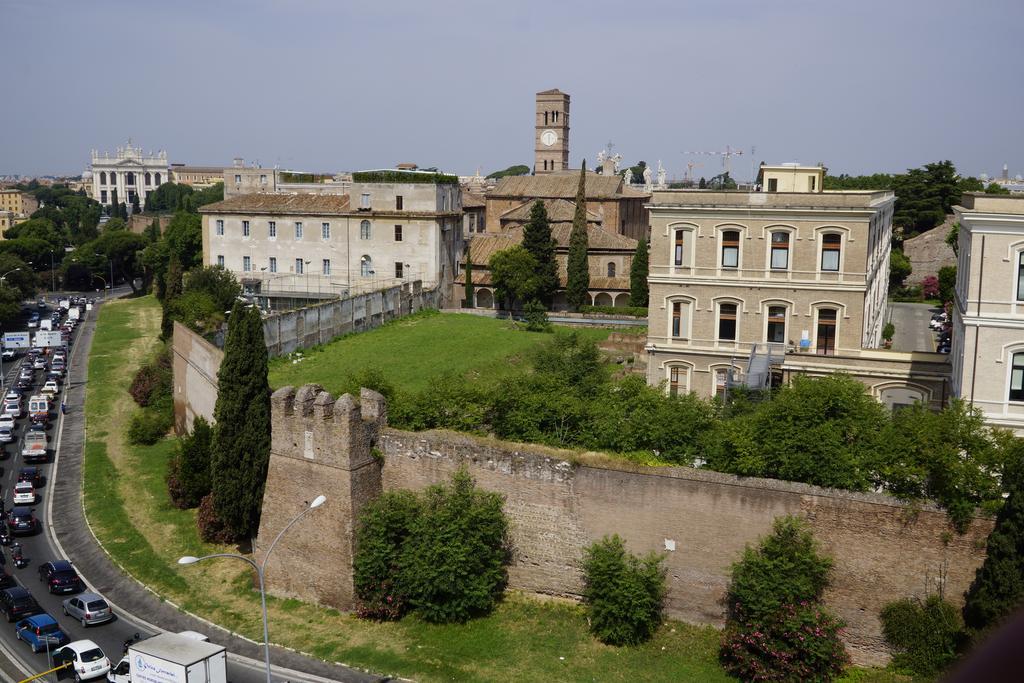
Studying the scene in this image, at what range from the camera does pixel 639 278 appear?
66688 millimetres

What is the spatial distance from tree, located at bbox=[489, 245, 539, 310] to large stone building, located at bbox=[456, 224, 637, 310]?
15.3 ft

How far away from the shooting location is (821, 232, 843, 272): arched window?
34812mm

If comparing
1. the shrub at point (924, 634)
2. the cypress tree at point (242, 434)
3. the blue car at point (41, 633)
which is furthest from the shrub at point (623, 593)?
the blue car at point (41, 633)

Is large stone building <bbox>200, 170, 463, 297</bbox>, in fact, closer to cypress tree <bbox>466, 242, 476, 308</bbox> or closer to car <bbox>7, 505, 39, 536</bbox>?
cypress tree <bbox>466, 242, 476, 308</bbox>

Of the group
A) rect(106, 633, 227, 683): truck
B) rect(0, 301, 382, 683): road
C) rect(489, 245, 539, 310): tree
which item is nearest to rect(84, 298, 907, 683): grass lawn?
rect(0, 301, 382, 683): road

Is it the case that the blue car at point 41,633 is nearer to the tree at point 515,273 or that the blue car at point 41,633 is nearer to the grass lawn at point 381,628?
the grass lawn at point 381,628

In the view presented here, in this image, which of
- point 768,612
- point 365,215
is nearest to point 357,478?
point 768,612

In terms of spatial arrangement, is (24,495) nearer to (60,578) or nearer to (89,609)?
(60,578)

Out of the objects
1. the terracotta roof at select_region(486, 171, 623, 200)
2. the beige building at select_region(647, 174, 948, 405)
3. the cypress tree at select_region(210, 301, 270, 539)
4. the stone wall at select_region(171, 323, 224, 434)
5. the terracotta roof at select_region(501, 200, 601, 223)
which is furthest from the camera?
the terracotta roof at select_region(486, 171, 623, 200)

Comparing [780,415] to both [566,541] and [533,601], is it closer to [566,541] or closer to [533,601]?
[566,541]

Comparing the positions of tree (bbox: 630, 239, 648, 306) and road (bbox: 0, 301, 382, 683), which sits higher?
tree (bbox: 630, 239, 648, 306)

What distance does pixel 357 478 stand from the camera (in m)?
27.8

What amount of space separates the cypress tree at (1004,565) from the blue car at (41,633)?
2408 centimetres

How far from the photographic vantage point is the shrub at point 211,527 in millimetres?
32875
